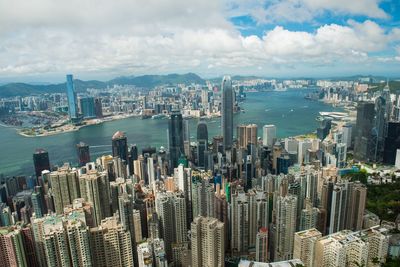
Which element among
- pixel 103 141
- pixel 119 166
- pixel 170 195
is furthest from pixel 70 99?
pixel 170 195

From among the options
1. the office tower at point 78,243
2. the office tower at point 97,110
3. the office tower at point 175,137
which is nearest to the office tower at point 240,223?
the office tower at point 78,243

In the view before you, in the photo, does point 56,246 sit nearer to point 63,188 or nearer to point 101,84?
point 63,188

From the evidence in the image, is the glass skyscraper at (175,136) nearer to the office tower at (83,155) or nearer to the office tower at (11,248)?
the office tower at (83,155)

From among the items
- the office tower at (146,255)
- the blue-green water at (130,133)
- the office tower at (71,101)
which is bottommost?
the blue-green water at (130,133)

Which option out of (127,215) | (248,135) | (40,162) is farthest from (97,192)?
(248,135)

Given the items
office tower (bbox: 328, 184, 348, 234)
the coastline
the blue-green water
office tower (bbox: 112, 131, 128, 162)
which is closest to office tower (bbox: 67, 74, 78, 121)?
the coastline

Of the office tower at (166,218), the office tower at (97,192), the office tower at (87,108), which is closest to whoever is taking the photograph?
the office tower at (166,218)
